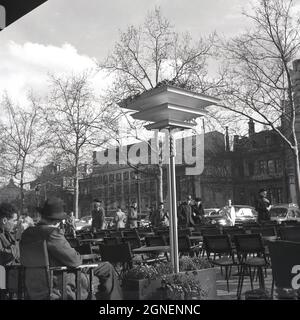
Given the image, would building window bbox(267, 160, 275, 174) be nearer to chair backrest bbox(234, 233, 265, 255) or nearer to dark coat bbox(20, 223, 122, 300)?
chair backrest bbox(234, 233, 265, 255)

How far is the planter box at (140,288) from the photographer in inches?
210

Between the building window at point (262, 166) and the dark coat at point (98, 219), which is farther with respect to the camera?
the building window at point (262, 166)

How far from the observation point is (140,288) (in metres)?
5.36

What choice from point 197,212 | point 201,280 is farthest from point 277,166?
point 201,280

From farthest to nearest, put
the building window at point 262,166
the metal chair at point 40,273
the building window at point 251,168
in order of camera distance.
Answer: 1. the building window at point 251,168
2. the building window at point 262,166
3. the metal chair at point 40,273

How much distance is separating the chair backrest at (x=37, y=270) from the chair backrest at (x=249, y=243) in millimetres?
3819

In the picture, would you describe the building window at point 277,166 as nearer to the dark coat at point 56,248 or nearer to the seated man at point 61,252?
the seated man at point 61,252

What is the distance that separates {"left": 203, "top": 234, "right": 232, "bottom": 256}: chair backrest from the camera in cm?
795

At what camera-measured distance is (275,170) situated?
199 ft

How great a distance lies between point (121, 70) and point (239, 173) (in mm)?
42933

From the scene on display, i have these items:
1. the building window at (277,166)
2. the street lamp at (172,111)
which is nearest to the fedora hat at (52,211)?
the street lamp at (172,111)

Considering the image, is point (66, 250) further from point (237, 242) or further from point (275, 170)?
point (275, 170)

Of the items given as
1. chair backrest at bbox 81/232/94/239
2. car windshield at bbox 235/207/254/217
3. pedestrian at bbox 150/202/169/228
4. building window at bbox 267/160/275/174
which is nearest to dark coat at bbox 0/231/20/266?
chair backrest at bbox 81/232/94/239

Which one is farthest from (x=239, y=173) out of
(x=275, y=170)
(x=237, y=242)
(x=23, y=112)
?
(x=237, y=242)
